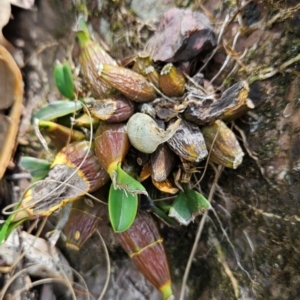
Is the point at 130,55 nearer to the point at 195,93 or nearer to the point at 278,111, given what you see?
the point at 195,93

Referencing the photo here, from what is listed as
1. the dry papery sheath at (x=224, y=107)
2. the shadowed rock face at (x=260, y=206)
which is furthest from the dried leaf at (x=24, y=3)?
the dry papery sheath at (x=224, y=107)

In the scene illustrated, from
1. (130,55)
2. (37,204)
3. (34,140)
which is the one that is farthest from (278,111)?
(34,140)

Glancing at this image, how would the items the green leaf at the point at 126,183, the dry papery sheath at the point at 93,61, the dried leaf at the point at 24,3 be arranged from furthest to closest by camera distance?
the dried leaf at the point at 24,3
the dry papery sheath at the point at 93,61
the green leaf at the point at 126,183

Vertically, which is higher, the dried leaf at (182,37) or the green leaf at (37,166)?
the dried leaf at (182,37)

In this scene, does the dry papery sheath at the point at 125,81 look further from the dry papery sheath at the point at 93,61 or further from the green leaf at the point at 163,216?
the green leaf at the point at 163,216

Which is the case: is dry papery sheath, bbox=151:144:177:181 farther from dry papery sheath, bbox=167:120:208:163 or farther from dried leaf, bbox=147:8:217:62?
dried leaf, bbox=147:8:217:62

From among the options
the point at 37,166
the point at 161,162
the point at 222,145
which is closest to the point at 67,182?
the point at 37,166
